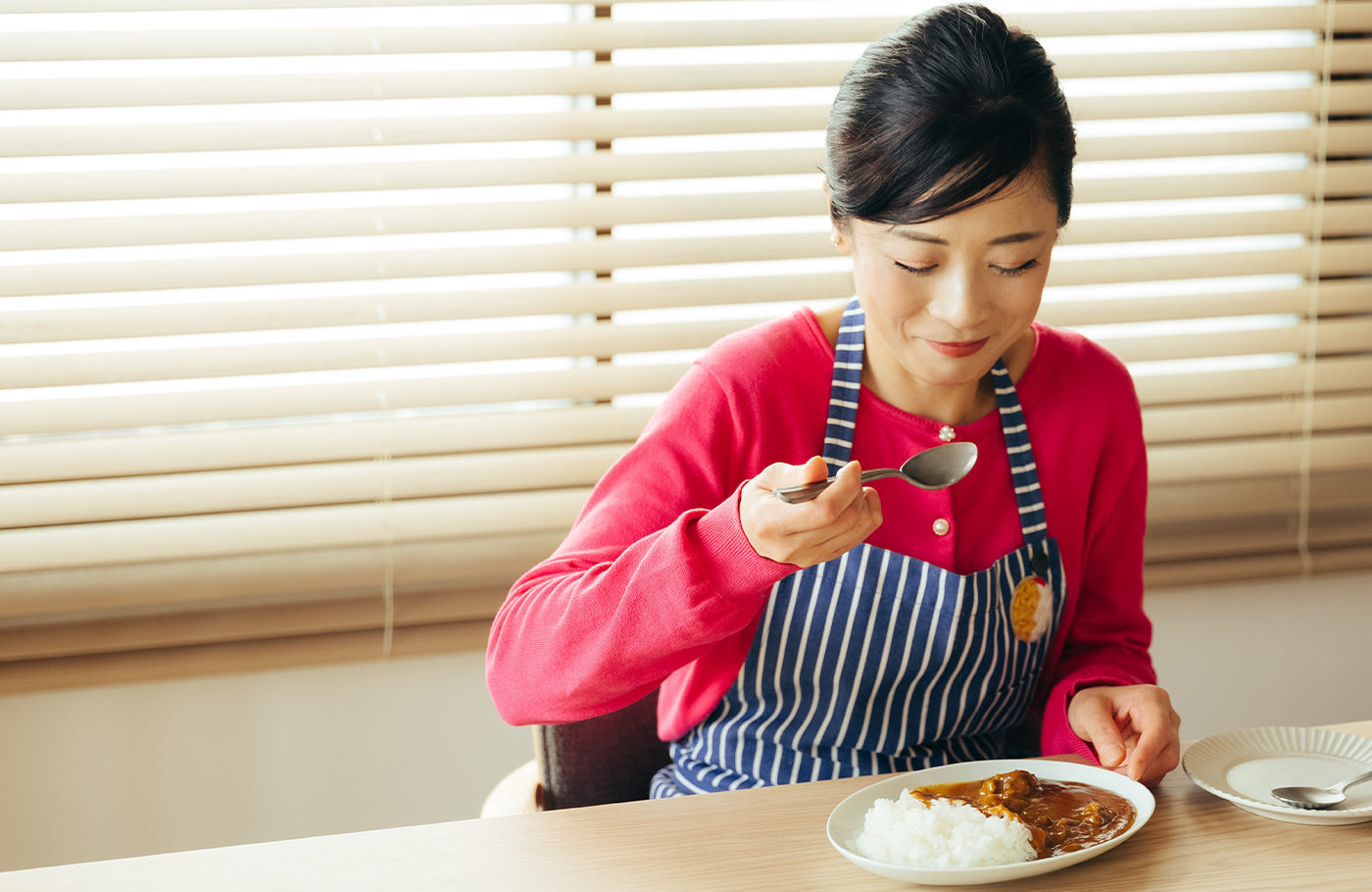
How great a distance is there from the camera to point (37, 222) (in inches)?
64.8

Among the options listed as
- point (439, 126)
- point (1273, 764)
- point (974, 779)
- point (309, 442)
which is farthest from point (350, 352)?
point (1273, 764)

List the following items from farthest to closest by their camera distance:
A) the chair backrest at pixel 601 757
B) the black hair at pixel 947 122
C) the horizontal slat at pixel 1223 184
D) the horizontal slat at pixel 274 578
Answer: the horizontal slat at pixel 1223 184, the horizontal slat at pixel 274 578, the chair backrest at pixel 601 757, the black hair at pixel 947 122

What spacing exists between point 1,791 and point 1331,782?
70.8 inches

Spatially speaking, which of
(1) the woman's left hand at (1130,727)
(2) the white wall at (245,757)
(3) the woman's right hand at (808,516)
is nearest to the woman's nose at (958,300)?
(3) the woman's right hand at (808,516)

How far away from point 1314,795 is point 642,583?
1.90ft

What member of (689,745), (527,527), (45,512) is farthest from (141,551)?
(689,745)

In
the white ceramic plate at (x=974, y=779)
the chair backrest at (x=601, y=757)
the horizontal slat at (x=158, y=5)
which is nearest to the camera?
the white ceramic plate at (x=974, y=779)

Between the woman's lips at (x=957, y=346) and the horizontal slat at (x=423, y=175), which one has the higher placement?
the horizontal slat at (x=423, y=175)

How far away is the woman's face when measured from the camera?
106 centimetres

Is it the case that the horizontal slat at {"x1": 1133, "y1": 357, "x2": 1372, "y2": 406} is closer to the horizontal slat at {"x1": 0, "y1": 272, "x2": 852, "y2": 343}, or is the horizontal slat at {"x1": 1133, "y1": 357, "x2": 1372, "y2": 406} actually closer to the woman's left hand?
the horizontal slat at {"x1": 0, "y1": 272, "x2": 852, "y2": 343}

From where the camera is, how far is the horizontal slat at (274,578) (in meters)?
1.71

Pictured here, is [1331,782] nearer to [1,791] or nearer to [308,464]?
[308,464]

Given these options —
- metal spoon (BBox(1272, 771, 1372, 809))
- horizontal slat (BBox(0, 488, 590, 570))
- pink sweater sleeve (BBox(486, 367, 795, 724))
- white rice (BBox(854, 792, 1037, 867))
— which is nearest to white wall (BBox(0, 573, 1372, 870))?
horizontal slat (BBox(0, 488, 590, 570))

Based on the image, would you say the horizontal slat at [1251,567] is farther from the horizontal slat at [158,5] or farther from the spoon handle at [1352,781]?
the horizontal slat at [158,5]
